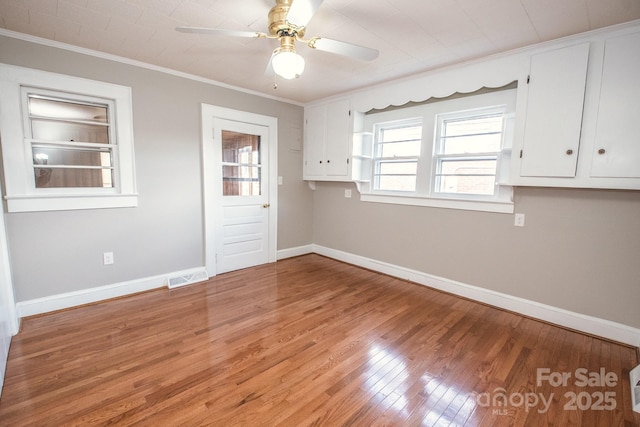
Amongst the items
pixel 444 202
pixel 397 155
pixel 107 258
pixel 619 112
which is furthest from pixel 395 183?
pixel 107 258

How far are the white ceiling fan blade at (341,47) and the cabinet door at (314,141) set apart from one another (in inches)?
88.6

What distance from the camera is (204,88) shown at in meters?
3.41

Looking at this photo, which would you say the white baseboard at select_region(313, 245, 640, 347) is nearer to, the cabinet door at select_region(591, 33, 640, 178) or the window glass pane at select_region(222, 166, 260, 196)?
the cabinet door at select_region(591, 33, 640, 178)

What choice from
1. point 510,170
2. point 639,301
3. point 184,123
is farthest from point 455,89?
point 184,123

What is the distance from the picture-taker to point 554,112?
2.33m

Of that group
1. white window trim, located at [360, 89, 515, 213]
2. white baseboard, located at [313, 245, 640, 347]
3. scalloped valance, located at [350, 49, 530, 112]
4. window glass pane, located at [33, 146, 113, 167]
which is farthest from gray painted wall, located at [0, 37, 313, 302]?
white baseboard, located at [313, 245, 640, 347]

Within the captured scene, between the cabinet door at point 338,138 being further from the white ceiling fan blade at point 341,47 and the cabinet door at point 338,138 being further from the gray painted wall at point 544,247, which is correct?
the white ceiling fan blade at point 341,47

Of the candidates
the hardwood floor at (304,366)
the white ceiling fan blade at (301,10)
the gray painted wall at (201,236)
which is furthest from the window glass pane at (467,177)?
the white ceiling fan blade at (301,10)

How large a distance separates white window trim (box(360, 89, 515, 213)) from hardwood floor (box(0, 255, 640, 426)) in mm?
1063

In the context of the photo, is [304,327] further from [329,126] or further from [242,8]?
[329,126]

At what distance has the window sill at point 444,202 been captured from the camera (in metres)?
2.78

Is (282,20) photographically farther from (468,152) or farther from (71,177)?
(71,177)

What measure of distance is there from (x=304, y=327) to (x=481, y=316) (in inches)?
67.1

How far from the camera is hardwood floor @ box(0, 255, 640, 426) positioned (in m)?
1.58
